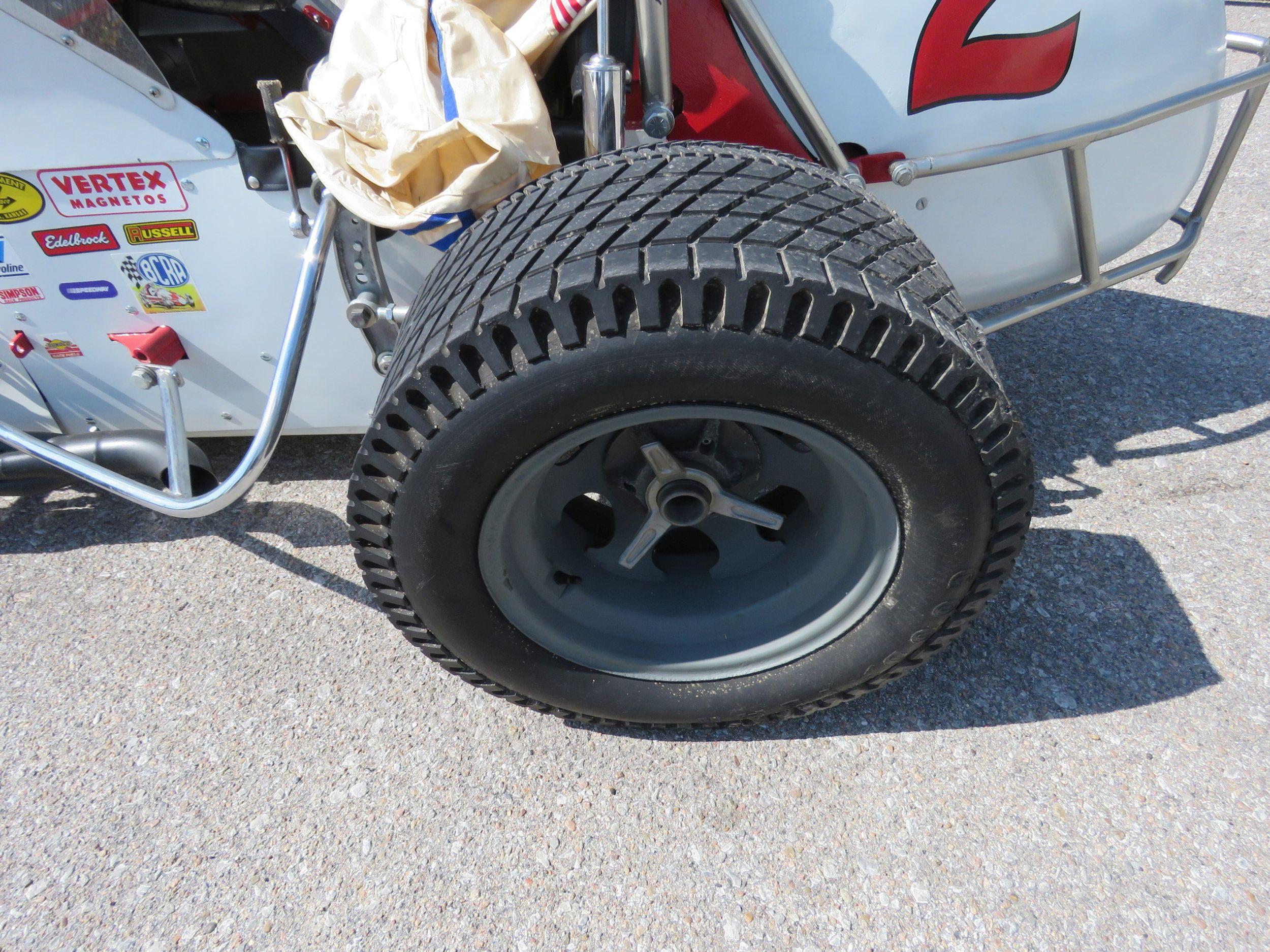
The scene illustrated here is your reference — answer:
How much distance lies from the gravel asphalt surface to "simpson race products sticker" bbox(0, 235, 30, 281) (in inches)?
31.2

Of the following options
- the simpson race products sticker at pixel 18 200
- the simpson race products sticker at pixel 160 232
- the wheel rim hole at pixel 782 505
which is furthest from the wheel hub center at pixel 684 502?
the simpson race products sticker at pixel 18 200

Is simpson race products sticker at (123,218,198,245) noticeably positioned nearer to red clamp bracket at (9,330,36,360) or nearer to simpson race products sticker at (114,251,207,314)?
simpson race products sticker at (114,251,207,314)

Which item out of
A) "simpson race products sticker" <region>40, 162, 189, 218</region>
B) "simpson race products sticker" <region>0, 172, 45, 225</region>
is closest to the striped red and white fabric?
"simpson race products sticker" <region>40, 162, 189, 218</region>

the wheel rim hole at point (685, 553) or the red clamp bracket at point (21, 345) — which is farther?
the red clamp bracket at point (21, 345)

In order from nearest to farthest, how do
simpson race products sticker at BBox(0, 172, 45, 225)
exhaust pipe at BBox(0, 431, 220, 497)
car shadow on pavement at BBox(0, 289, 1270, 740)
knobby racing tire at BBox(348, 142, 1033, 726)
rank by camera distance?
1. knobby racing tire at BBox(348, 142, 1033, 726)
2. simpson race products sticker at BBox(0, 172, 45, 225)
3. car shadow on pavement at BBox(0, 289, 1270, 740)
4. exhaust pipe at BBox(0, 431, 220, 497)

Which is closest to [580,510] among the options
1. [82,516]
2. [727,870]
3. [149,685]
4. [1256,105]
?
[727,870]

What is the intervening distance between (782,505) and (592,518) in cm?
43

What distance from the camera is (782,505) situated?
1.78 metres

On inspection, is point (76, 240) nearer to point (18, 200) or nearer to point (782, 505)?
point (18, 200)

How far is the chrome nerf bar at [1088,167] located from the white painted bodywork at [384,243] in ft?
0.22

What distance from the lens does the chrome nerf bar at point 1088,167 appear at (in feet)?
5.53

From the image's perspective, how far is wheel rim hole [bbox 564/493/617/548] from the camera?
1.80 metres

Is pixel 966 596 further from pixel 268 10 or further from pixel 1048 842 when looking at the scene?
pixel 268 10

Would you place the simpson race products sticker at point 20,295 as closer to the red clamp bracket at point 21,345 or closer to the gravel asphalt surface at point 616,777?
the red clamp bracket at point 21,345
